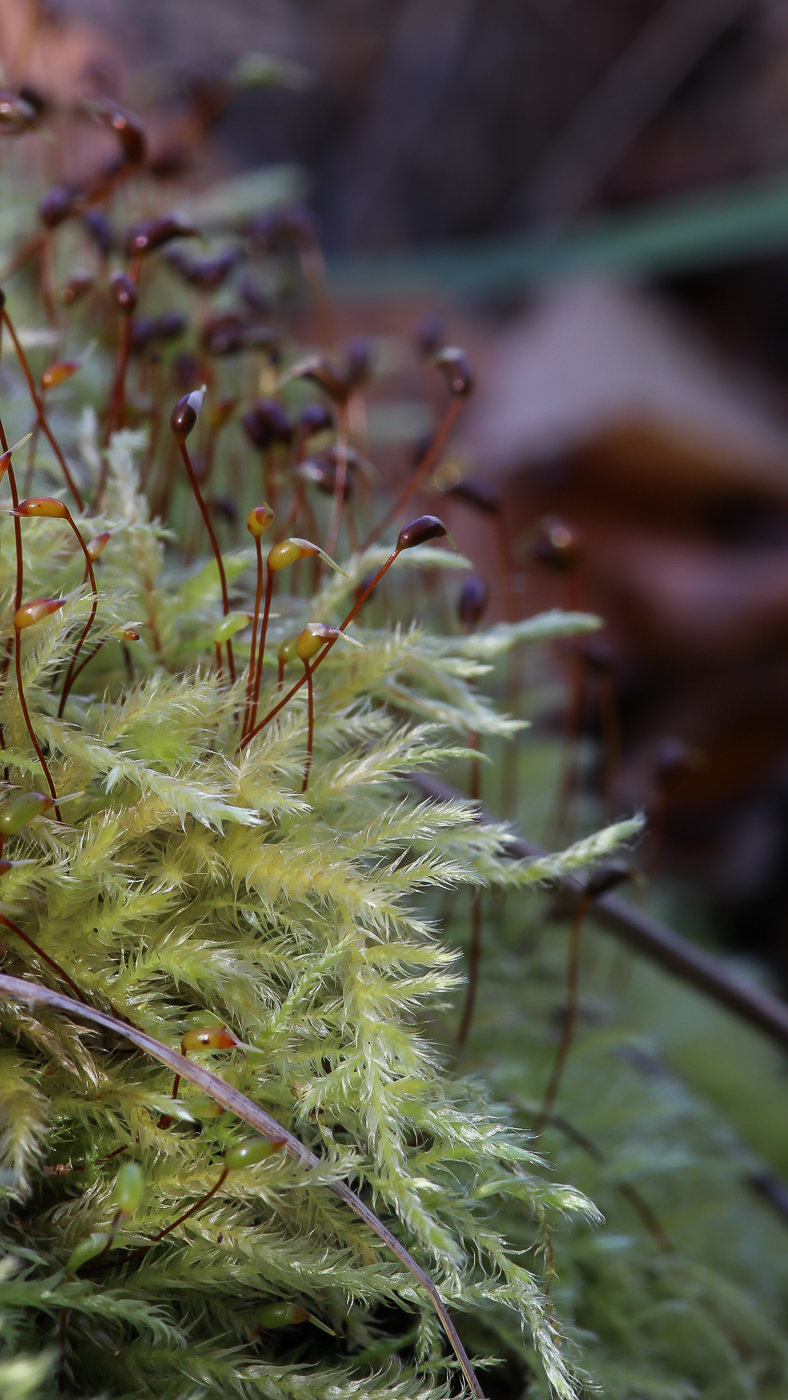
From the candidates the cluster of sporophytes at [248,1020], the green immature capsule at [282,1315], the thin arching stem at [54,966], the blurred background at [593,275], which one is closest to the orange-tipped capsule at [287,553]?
the cluster of sporophytes at [248,1020]

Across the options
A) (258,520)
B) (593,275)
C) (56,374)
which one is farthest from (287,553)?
(593,275)

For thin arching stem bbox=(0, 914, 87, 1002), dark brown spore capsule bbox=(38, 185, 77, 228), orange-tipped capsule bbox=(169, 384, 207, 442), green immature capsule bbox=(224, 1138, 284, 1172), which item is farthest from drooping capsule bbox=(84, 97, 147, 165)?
green immature capsule bbox=(224, 1138, 284, 1172)

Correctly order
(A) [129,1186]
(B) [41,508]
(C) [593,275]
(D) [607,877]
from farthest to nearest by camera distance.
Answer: (C) [593,275], (D) [607,877], (B) [41,508], (A) [129,1186]

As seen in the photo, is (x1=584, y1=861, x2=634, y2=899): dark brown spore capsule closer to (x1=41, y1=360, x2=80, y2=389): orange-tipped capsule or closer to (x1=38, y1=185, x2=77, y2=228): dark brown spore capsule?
(x1=41, y1=360, x2=80, y2=389): orange-tipped capsule

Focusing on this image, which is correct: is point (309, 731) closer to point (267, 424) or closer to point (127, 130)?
point (267, 424)

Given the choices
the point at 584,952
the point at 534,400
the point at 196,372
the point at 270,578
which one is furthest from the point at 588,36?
the point at 270,578

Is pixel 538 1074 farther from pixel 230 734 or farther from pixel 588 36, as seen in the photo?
pixel 588 36
